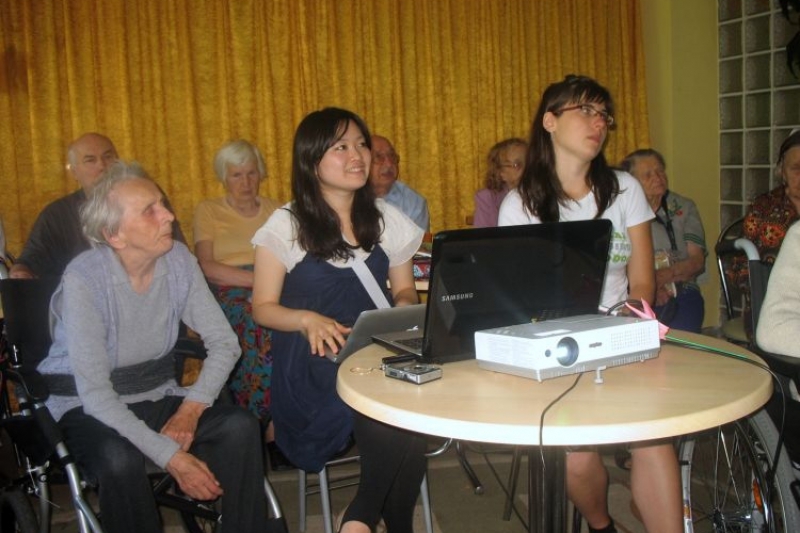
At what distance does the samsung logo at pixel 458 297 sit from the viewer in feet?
4.58

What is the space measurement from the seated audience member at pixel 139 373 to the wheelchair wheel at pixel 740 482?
3.64ft

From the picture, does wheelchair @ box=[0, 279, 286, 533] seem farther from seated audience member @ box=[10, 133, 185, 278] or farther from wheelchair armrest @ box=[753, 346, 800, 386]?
wheelchair armrest @ box=[753, 346, 800, 386]

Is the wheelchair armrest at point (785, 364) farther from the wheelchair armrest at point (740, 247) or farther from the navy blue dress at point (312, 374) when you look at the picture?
the navy blue dress at point (312, 374)

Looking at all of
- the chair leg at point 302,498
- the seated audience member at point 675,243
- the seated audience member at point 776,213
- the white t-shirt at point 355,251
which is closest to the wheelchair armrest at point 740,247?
the seated audience member at point 776,213

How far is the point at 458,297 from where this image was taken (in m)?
1.41

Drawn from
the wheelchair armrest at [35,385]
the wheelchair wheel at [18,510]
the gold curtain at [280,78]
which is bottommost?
the wheelchair wheel at [18,510]

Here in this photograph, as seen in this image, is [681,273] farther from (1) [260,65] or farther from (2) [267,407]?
(1) [260,65]

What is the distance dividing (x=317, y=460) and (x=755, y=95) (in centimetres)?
362

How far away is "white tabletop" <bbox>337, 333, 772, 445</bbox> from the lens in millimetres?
1141

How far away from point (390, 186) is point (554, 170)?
1789 millimetres

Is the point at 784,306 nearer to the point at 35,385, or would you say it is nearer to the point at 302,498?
the point at 302,498

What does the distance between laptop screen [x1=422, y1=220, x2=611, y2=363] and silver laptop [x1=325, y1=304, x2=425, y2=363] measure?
0.28m

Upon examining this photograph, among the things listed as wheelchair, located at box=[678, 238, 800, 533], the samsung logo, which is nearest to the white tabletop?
the samsung logo

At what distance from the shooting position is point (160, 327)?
2.05 metres
